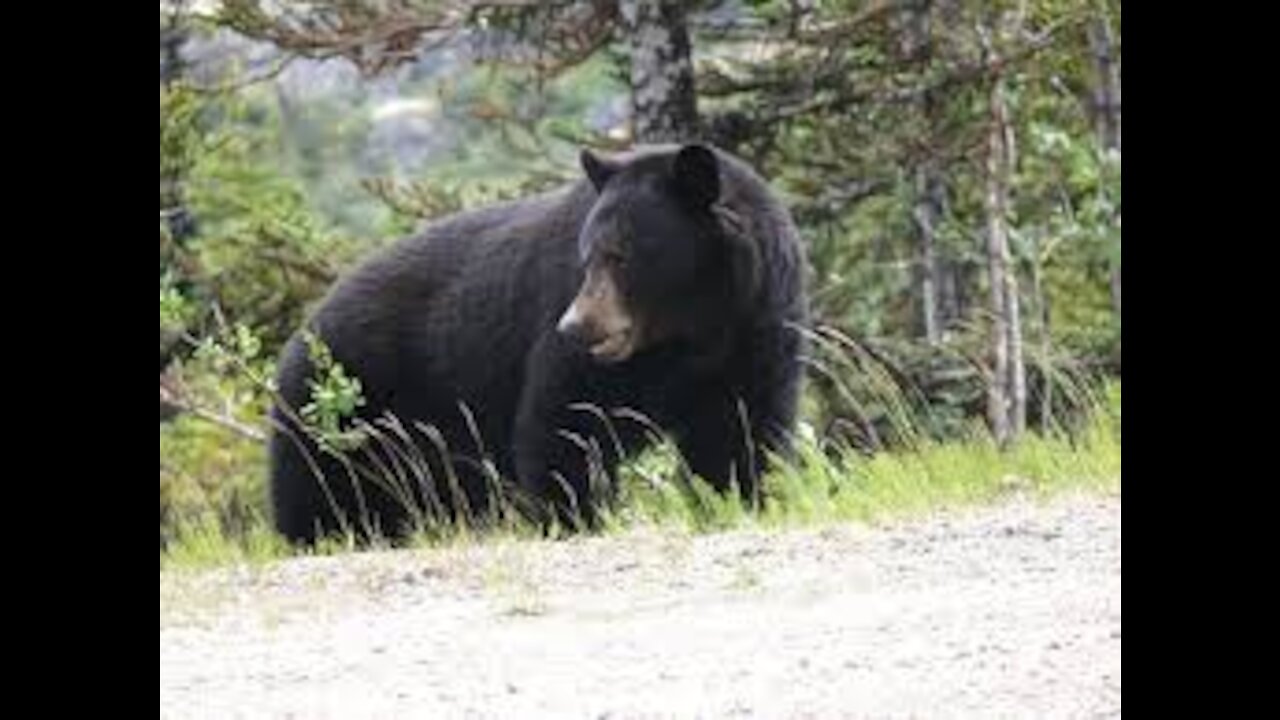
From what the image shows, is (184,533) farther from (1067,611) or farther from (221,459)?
(221,459)

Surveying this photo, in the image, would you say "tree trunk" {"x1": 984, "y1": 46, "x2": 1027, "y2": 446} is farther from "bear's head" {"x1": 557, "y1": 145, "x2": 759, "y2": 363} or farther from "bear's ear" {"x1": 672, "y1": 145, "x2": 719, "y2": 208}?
"bear's ear" {"x1": 672, "y1": 145, "x2": 719, "y2": 208}

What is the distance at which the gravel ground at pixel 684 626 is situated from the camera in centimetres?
596

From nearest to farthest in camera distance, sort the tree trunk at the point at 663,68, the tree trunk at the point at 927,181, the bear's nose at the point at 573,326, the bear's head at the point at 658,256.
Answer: the bear's nose at the point at 573,326 → the bear's head at the point at 658,256 → the tree trunk at the point at 663,68 → the tree trunk at the point at 927,181

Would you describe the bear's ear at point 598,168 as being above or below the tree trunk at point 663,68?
below

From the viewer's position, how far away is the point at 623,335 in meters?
10.5

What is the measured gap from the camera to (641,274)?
10.6 meters

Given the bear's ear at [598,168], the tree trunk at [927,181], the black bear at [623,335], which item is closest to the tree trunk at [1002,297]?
the tree trunk at [927,181]

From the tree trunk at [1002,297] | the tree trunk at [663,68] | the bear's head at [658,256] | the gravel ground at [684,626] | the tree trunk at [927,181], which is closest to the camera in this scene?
the gravel ground at [684,626]

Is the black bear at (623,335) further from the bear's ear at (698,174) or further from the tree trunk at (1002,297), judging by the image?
the tree trunk at (1002,297)

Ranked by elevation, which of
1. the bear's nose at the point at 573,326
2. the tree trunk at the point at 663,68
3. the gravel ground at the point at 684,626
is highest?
the tree trunk at the point at 663,68

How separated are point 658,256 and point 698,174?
38 centimetres
